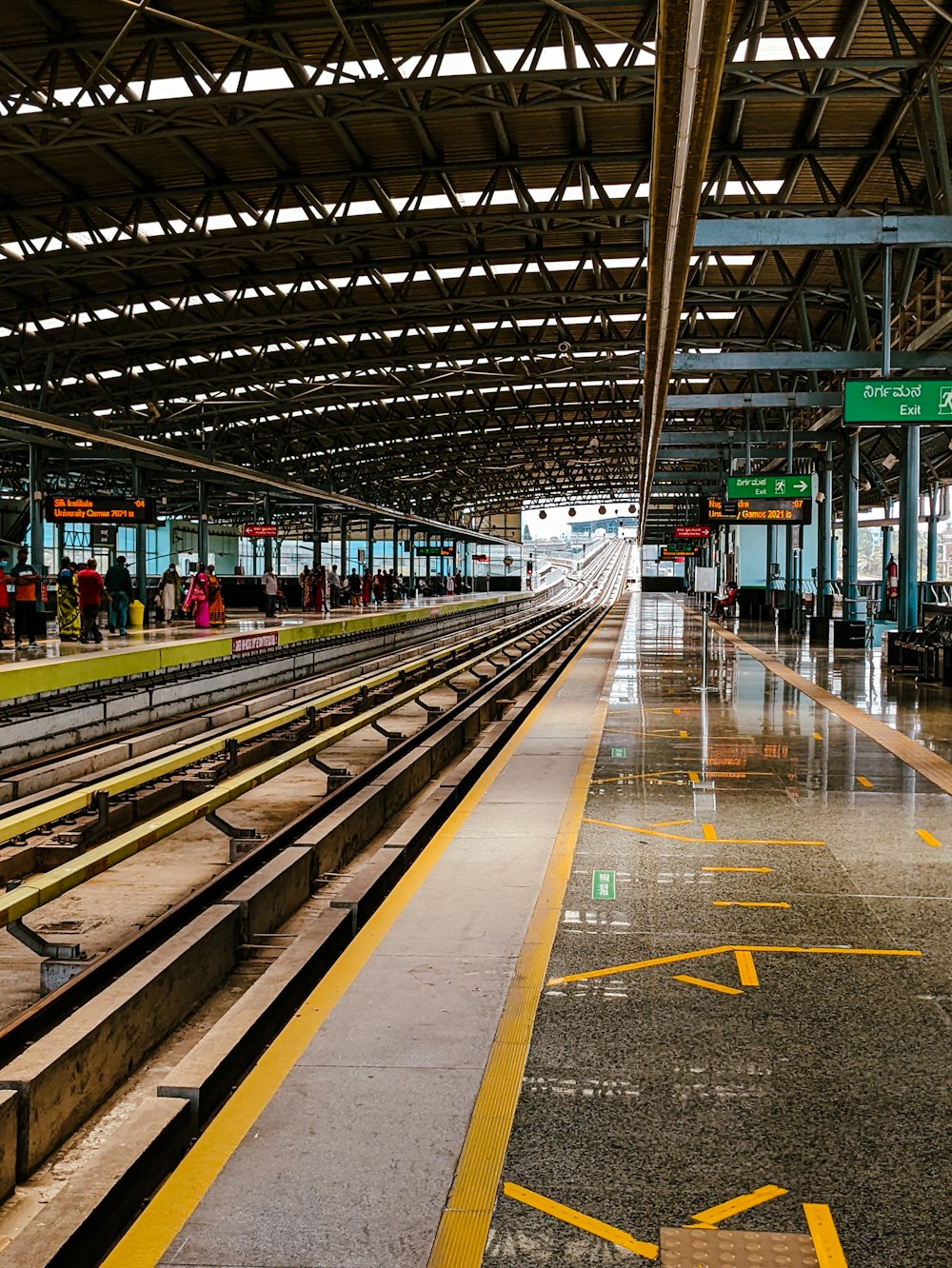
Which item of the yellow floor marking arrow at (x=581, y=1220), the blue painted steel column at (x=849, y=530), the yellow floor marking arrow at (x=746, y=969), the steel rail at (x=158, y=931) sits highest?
the blue painted steel column at (x=849, y=530)

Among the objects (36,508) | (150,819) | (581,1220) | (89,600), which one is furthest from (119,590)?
(581,1220)

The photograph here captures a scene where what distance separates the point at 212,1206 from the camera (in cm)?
347

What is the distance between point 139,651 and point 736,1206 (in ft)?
64.1

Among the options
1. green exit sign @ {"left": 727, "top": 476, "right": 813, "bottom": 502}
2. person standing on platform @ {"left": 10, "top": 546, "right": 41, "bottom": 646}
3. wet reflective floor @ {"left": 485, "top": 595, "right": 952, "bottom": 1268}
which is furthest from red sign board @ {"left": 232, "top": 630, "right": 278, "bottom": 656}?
wet reflective floor @ {"left": 485, "top": 595, "right": 952, "bottom": 1268}

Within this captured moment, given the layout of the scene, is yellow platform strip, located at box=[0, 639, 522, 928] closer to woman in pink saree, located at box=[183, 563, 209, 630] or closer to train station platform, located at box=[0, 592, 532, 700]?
train station platform, located at box=[0, 592, 532, 700]

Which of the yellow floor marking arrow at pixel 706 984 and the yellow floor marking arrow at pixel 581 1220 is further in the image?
the yellow floor marking arrow at pixel 706 984

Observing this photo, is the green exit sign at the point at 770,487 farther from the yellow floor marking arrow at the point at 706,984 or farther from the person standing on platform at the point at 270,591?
the yellow floor marking arrow at the point at 706,984

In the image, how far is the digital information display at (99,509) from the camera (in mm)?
31125

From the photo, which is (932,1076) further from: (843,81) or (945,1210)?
(843,81)

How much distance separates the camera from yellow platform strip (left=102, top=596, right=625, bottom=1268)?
335 centimetres

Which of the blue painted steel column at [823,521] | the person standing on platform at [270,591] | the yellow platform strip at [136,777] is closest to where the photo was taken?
the yellow platform strip at [136,777]

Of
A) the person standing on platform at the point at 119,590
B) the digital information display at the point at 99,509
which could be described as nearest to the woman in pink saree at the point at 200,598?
the digital information display at the point at 99,509

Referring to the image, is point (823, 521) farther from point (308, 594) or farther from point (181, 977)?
point (181, 977)

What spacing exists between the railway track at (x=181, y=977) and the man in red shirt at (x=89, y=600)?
1181cm
